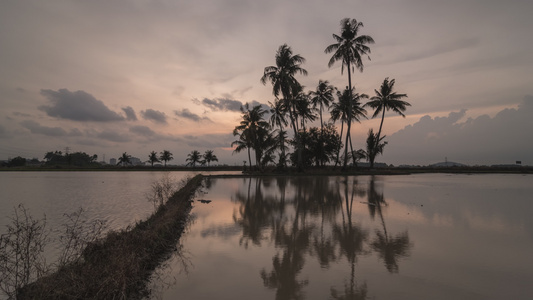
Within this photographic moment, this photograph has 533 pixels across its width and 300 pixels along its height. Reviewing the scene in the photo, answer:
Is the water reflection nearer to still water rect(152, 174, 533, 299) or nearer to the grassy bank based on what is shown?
still water rect(152, 174, 533, 299)

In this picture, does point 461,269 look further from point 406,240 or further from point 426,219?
point 426,219

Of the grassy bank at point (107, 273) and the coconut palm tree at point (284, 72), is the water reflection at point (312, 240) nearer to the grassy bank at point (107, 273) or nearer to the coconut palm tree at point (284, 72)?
the grassy bank at point (107, 273)

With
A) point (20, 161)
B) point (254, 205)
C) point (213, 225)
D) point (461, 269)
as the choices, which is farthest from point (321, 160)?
point (20, 161)

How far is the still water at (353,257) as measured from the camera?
4.63 metres

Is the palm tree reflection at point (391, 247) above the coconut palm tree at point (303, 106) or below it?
below

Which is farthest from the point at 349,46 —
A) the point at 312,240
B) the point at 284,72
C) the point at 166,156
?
the point at 166,156

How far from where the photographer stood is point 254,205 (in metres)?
13.8

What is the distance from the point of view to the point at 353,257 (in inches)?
242

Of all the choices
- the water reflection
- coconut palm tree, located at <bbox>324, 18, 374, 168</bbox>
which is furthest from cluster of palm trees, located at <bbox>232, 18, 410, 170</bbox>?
the water reflection

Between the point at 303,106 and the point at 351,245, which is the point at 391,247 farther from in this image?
the point at 303,106

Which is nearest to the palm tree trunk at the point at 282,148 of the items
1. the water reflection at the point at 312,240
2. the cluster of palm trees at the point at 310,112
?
the cluster of palm trees at the point at 310,112

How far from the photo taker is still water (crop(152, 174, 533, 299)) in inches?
182

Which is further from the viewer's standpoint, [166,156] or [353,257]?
[166,156]

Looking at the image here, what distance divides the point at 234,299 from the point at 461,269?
14.2 ft
